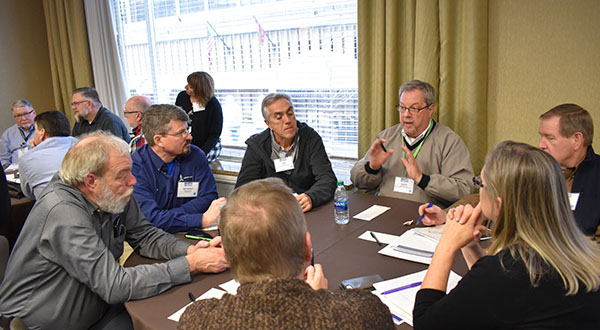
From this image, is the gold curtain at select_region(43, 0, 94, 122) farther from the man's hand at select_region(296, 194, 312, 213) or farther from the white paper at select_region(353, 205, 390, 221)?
the white paper at select_region(353, 205, 390, 221)

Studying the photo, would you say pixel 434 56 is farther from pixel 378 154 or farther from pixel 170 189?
pixel 170 189

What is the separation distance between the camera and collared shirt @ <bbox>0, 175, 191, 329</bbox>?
62.2 inches

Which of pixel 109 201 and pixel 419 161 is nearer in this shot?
pixel 109 201

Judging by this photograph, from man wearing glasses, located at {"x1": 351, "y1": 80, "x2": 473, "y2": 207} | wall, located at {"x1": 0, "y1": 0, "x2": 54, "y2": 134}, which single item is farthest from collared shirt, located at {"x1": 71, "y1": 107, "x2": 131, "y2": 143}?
man wearing glasses, located at {"x1": 351, "y1": 80, "x2": 473, "y2": 207}

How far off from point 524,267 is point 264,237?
70 cm

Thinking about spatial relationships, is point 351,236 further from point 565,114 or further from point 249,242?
point 565,114

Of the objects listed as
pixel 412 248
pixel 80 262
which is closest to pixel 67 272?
pixel 80 262

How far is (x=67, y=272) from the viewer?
1.65 metres

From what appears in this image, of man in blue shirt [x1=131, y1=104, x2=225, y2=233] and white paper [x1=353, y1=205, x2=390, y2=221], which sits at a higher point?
man in blue shirt [x1=131, y1=104, x2=225, y2=233]

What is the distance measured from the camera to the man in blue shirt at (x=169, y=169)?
2.52m

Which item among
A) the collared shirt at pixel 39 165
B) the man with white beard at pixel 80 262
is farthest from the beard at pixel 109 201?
the collared shirt at pixel 39 165

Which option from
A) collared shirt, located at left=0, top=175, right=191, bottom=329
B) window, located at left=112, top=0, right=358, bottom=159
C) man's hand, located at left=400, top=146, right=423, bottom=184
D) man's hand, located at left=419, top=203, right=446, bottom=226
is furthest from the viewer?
window, located at left=112, top=0, right=358, bottom=159

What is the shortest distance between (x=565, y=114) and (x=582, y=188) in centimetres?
41

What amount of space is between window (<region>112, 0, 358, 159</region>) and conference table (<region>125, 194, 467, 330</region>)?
1999 millimetres
